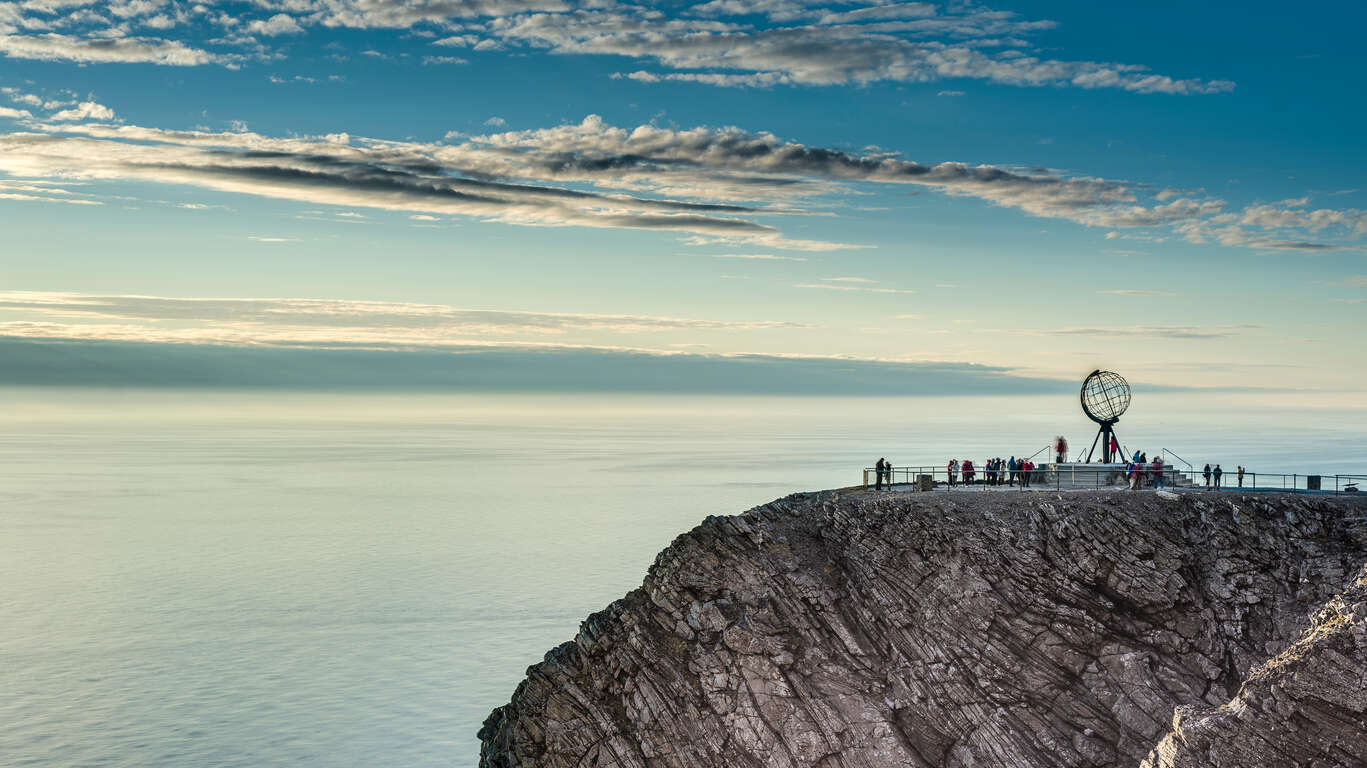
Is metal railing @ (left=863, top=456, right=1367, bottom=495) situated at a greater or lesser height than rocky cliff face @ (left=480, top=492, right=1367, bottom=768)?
greater

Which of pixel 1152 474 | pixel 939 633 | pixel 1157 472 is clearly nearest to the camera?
pixel 939 633

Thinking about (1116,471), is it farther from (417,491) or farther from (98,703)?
(417,491)

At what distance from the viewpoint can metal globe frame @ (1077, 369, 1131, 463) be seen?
5359 cm

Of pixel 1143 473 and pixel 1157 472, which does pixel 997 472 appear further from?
pixel 1157 472

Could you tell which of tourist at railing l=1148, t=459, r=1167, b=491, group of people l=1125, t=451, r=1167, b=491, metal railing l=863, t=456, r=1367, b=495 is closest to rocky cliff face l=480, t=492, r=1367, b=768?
group of people l=1125, t=451, r=1167, b=491

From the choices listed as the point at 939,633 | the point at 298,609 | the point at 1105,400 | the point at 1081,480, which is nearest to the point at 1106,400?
the point at 1105,400

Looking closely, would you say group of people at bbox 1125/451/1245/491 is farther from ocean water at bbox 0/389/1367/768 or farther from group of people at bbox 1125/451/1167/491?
ocean water at bbox 0/389/1367/768

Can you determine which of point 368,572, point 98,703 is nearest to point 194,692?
point 98,703

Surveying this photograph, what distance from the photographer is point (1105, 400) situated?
177ft

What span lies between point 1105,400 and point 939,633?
21448 mm

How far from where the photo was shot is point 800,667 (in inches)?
1463

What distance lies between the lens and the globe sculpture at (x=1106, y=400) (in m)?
53.6

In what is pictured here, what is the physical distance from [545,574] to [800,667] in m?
62.9

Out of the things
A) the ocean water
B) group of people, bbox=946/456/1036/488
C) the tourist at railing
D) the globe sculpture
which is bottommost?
the ocean water
